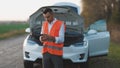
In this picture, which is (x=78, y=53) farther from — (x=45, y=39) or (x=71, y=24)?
(x=45, y=39)

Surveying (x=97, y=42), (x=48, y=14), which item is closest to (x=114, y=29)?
(x=97, y=42)

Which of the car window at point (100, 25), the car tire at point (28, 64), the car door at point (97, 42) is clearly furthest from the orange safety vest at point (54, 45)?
the car window at point (100, 25)

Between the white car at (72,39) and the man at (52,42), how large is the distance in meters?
3.26

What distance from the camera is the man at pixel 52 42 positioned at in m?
8.62

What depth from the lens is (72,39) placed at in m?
12.5

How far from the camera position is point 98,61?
15.5 meters

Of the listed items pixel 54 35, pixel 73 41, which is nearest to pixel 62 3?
pixel 73 41

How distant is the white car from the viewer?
39.5 feet

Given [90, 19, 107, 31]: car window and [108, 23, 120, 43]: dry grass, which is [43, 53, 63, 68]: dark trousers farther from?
[108, 23, 120, 43]: dry grass

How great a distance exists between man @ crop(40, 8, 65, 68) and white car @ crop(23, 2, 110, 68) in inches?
128

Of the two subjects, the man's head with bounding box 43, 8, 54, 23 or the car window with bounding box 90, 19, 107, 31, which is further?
the car window with bounding box 90, 19, 107, 31

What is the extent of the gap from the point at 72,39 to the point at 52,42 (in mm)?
3894

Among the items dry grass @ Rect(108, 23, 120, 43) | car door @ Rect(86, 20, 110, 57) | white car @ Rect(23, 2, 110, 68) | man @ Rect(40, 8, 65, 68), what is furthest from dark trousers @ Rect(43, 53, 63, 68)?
dry grass @ Rect(108, 23, 120, 43)

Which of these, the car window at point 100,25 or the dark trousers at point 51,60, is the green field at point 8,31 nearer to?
the car window at point 100,25
